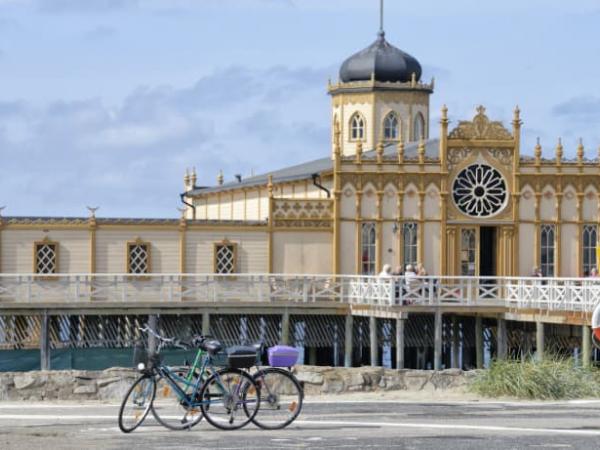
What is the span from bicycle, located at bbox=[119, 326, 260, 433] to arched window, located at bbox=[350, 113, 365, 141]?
38482 millimetres

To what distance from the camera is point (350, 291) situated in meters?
47.0

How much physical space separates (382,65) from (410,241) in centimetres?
900

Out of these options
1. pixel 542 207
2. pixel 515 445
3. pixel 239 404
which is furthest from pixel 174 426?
pixel 542 207

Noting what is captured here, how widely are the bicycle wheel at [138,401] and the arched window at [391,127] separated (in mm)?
38582

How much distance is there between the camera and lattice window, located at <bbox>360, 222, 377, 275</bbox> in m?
49.0

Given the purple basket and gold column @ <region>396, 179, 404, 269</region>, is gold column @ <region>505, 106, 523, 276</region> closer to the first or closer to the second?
gold column @ <region>396, 179, 404, 269</region>

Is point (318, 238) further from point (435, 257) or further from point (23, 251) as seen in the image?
point (23, 251)

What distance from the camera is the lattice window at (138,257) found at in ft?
155

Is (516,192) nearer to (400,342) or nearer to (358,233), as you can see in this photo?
(358,233)

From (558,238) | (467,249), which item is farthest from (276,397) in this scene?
(558,238)

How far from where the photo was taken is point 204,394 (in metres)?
18.5

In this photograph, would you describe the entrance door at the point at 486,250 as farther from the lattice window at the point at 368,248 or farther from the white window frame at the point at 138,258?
the white window frame at the point at 138,258

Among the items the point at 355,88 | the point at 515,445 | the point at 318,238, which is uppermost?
the point at 355,88

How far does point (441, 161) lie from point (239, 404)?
3147 centimetres
